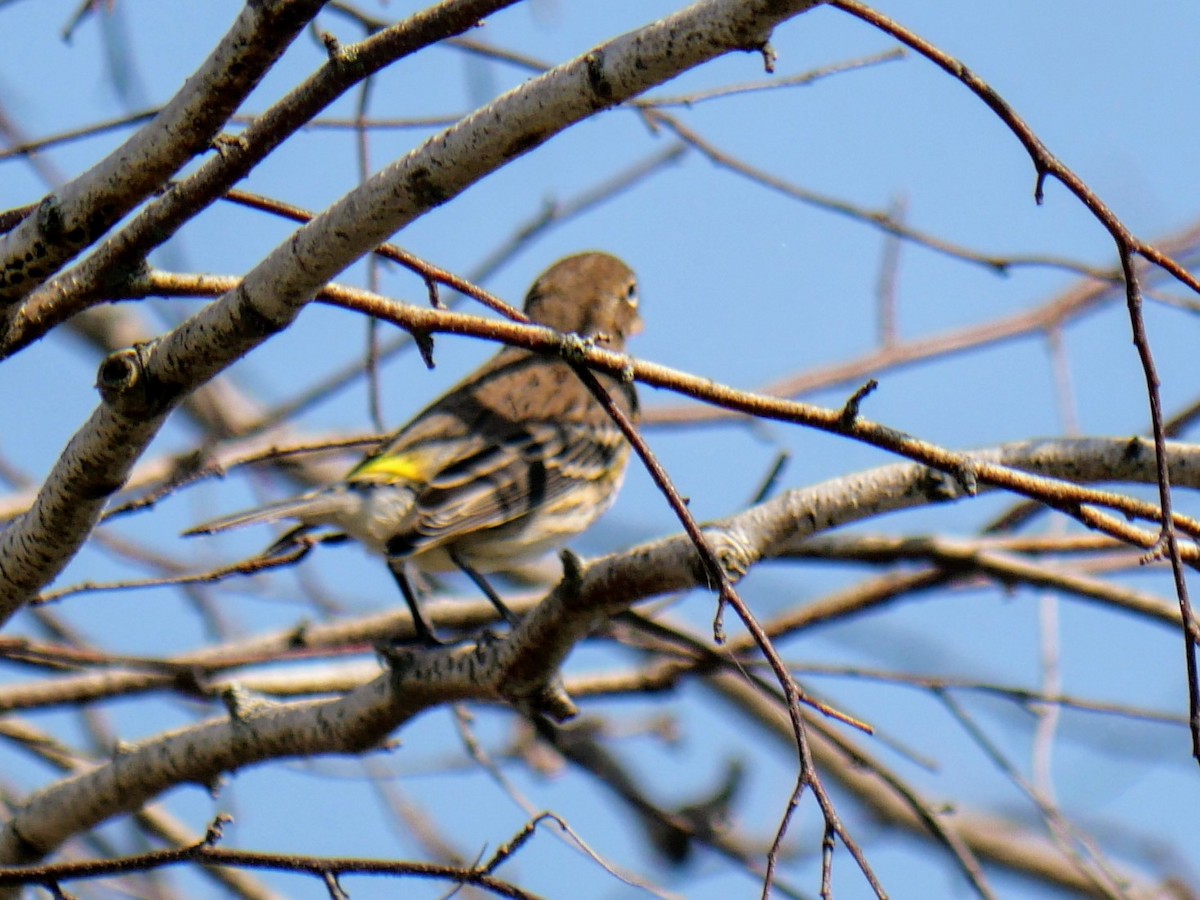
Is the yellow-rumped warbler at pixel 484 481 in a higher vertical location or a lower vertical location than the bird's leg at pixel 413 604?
higher

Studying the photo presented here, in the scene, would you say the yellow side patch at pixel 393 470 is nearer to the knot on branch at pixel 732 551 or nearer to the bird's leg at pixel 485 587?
the bird's leg at pixel 485 587

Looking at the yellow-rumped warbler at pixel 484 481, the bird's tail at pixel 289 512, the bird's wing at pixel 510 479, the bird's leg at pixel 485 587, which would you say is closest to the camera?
the bird's tail at pixel 289 512

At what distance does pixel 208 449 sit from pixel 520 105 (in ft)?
7.79

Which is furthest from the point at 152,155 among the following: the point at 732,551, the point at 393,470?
the point at 393,470

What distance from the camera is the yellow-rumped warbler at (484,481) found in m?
5.69

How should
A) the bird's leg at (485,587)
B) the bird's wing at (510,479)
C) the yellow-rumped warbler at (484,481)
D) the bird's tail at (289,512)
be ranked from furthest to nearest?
the bird's wing at (510,479) → the yellow-rumped warbler at (484,481) → the bird's leg at (485,587) → the bird's tail at (289,512)

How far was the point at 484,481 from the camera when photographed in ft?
20.4

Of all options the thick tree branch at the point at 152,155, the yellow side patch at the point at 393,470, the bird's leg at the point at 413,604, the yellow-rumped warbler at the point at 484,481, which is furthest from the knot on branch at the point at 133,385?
the yellow side patch at the point at 393,470

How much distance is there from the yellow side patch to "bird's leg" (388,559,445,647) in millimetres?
569

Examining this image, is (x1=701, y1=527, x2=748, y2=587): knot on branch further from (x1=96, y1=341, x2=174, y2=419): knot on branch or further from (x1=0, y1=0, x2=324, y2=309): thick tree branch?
(x1=0, y1=0, x2=324, y2=309): thick tree branch

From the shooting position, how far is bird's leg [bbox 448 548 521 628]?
5.40 m

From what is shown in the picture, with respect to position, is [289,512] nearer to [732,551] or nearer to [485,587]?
[485,587]

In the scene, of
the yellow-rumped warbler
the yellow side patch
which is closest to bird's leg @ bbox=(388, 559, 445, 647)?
the yellow-rumped warbler

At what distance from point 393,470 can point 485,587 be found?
27.2 inches
